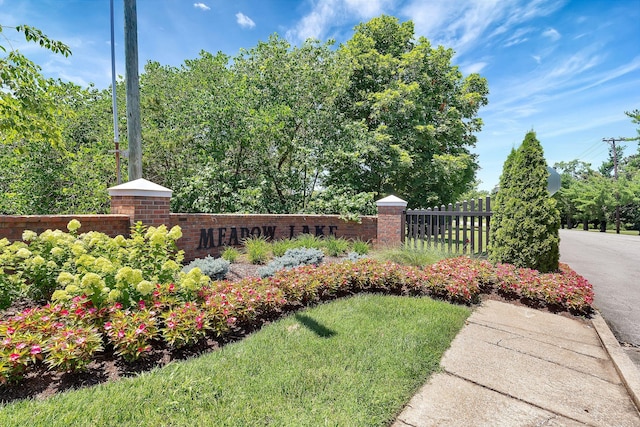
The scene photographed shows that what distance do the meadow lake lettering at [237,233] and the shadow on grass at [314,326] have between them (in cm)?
360

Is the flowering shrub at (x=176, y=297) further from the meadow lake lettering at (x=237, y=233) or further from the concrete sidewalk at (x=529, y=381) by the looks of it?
the meadow lake lettering at (x=237, y=233)

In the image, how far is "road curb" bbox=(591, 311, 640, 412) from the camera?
271 centimetres

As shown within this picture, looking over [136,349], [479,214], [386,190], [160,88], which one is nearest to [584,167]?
[386,190]

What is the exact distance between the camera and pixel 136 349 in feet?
8.56

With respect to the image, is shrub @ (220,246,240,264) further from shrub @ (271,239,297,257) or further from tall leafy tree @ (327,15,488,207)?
tall leafy tree @ (327,15,488,207)

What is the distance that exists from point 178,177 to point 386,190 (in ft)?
30.2

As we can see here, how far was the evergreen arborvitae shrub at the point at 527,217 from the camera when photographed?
578cm

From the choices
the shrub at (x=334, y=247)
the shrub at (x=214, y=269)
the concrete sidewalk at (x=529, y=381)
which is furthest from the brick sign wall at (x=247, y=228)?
the concrete sidewalk at (x=529, y=381)

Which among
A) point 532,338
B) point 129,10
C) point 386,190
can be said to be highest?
point 129,10

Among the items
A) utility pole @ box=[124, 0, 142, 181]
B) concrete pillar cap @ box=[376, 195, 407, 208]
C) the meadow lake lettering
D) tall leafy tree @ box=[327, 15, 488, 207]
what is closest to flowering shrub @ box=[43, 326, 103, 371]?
the meadow lake lettering

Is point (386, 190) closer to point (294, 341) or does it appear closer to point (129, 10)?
point (129, 10)

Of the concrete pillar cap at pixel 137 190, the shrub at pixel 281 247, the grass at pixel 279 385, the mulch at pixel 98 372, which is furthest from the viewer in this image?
the shrub at pixel 281 247

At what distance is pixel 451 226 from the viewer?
810 cm

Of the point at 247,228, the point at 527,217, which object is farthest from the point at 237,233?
the point at 527,217
